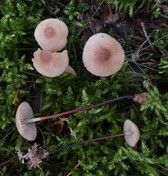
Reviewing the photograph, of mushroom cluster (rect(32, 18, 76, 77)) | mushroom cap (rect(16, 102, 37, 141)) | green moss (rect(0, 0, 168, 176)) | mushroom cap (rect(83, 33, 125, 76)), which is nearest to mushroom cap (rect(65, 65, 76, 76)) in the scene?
green moss (rect(0, 0, 168, 176))

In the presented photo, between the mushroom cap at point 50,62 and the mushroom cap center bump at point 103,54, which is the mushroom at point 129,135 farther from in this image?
the mushroom cap at point 50,62

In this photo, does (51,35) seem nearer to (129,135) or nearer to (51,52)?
(51,52)

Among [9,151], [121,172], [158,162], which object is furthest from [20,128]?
[158,162]

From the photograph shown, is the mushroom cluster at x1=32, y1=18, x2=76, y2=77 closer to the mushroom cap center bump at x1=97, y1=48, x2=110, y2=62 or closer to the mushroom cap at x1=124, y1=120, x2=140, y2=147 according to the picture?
the mushroom cap center bump at x1=97, y1=48, x2=110, y2=62

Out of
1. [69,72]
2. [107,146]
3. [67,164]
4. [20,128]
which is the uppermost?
[69,72]

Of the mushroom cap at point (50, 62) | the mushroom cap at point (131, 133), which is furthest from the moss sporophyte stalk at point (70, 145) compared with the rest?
the mushroom cap at point (50, 62)

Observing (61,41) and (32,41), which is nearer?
(61,41)

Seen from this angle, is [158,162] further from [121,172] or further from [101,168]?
[101,168]
